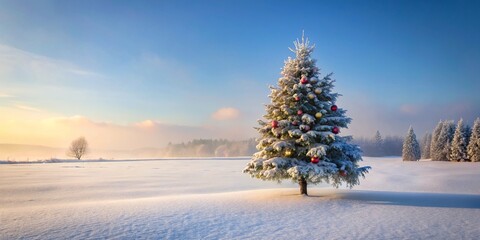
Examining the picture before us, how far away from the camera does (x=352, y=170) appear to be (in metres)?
15.3

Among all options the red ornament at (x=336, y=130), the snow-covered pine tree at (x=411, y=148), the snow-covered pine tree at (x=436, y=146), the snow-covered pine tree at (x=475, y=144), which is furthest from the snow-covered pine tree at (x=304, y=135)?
the snow-covered pine tree at (x=411, y=148)

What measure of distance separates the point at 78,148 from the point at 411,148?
8736cm

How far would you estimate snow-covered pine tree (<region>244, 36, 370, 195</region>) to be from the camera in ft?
49.1

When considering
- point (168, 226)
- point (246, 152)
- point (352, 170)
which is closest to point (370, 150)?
point (246, 152)

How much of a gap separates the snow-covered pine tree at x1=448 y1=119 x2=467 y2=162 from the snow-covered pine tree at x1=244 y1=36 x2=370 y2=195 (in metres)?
54.1

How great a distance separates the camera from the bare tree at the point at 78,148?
78.6 metres

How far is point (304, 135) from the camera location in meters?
15.0

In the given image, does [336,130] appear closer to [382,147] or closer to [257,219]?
[257,219]

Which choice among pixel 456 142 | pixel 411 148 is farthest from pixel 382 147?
pixel 456 142

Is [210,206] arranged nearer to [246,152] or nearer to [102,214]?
[102,214]

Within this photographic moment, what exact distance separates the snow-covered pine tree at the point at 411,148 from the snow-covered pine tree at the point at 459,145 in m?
12.5

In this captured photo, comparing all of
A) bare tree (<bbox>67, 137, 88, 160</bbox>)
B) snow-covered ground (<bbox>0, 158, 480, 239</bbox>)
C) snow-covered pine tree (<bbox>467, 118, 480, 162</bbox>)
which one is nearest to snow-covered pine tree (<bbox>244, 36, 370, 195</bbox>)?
snow-covered ground (<bbox>0, 158, 480, 239</bbox>)

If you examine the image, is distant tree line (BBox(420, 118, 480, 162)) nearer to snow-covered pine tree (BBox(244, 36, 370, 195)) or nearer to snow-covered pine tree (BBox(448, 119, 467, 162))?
snow-covered pine tree (BBox(448, 119, 467, 162))

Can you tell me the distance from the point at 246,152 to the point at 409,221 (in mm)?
119439
